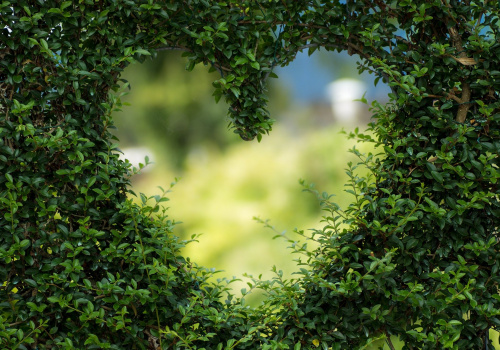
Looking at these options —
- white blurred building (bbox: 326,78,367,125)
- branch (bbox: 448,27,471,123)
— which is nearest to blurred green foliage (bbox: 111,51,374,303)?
white blurred building (bbox: 326,78,367,125)

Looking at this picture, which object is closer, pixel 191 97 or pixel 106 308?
pixel 106 308

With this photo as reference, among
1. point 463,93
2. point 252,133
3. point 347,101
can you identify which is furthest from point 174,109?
point 463,93

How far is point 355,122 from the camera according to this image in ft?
19.1

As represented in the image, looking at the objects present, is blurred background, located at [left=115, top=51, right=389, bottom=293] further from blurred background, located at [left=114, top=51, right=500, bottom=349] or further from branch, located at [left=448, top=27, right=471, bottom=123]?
branch, located at [left=448, top=27, right=471, bottom=123]

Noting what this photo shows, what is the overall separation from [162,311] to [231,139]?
390cm

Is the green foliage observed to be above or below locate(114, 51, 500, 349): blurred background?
below

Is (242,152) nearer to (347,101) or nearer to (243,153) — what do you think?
(243,153)

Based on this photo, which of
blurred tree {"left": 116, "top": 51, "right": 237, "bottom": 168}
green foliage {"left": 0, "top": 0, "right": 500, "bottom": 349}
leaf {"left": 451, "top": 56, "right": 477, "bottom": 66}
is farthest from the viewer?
blurred tree {"left": 116, "top": 51, "right": 237, "bottom": 168}

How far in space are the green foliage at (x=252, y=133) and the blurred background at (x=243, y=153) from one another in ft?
7.84

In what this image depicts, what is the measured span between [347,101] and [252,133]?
3.77 meters

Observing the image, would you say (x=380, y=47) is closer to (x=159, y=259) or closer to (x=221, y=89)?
(x=221, y=89)

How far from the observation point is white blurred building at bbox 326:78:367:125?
225 inches

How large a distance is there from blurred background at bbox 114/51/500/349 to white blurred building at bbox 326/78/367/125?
0.01 m

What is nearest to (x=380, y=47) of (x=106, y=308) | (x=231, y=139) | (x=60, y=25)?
(x=60, y=25)
